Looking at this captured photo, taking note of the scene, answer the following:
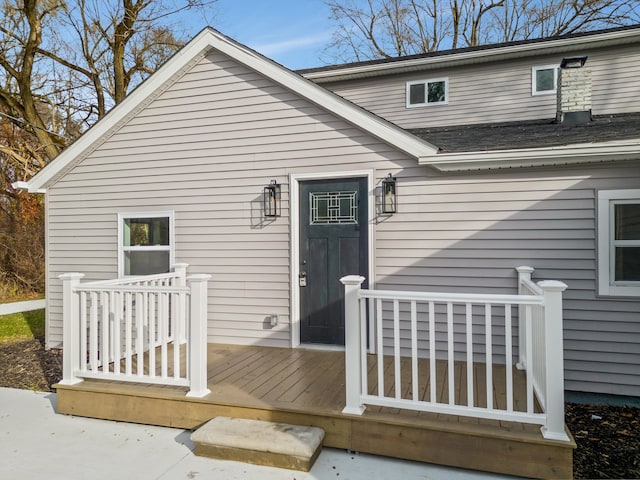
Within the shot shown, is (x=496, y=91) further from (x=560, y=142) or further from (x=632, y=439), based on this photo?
(x=632, y=439)

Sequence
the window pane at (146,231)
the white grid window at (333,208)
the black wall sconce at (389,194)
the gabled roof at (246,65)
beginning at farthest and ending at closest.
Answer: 1. the window pane at (146,231)
2. the white grid window at (333,208)
3. the black wall sconce at (389,194)
4. the gabled roof at (246,65)

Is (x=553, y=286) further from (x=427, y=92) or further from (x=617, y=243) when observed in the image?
(x=427, y=92)

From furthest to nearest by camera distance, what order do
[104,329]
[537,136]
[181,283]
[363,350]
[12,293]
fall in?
[12,293] < [181,283] < [537,136] < [104,329] < [363,350]

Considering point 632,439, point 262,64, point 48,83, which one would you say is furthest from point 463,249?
point 48,83

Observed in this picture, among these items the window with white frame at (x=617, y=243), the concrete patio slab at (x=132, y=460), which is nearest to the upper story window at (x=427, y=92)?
the window with white frame at (x=617, y=243)

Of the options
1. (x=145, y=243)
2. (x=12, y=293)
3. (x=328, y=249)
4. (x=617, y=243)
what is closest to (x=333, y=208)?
(x=328, y=249)

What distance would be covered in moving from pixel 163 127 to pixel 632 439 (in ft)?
20.4

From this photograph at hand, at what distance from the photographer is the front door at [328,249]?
4.98 meters

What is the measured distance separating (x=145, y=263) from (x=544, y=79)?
759 centimetres

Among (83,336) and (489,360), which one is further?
(83,336)

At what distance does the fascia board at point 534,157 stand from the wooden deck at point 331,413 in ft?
7.01

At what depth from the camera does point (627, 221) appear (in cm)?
420

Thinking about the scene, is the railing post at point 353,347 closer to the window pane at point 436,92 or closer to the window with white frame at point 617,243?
the window with white frame at point 617,243

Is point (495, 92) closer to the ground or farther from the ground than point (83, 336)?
farther from the ground
